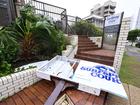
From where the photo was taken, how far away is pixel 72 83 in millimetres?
1965

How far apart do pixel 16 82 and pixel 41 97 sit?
0.62 m

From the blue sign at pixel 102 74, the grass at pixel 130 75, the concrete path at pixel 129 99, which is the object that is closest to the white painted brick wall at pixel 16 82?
the blue sign at pixel 102 74

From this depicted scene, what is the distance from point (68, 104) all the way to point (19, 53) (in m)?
1.95

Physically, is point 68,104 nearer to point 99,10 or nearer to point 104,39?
point 104,39

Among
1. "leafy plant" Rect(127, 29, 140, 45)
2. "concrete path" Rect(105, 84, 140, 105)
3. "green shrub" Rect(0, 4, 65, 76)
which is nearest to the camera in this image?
"concrete path" Rect(105, 84, 140, 105)

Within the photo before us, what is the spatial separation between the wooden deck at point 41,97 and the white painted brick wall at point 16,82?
10 cm

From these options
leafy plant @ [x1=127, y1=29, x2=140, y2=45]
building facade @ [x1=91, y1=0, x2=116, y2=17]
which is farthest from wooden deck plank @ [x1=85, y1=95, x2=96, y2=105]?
building facade @ [x1=91, y1=0, x2=116, y2=17]

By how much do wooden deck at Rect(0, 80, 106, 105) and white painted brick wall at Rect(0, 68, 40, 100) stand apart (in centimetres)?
10

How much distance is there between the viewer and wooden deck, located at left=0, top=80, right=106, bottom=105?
5.97 ft

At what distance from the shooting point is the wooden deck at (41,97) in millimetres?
1819

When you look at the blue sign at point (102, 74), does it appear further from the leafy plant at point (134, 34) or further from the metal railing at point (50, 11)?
the leafy plant at point (134, 34)

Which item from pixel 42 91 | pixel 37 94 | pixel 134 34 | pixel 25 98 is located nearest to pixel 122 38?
pixel 42 91

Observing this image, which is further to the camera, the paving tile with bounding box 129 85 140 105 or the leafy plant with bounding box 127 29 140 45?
the leafy plant with bounding box 127 29 140 45

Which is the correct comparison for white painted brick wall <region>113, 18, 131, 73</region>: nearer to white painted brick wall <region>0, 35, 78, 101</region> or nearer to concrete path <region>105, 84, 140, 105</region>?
concrete path <region>105, 84, 140, 105</region>
